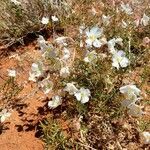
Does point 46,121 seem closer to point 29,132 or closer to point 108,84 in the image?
point 29,132

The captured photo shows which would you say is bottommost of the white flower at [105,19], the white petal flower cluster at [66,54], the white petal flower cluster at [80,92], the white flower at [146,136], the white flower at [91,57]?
the white flower at [146,136]

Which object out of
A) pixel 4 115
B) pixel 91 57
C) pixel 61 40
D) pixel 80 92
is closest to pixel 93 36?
pixel 91 57

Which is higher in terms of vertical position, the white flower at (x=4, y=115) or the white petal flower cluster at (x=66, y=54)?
the white petal flower cluster at (x=66, y=54)

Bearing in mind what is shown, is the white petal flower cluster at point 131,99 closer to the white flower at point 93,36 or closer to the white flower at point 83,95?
the white flower at point 83,95

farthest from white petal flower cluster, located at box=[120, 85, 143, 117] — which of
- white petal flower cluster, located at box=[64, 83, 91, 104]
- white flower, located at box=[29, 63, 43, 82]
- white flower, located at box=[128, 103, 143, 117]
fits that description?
white flower, located at box=[29, 63, 43, 82]

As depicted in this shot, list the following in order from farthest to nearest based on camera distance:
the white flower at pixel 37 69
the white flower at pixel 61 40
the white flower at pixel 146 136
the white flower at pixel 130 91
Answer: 1. the white flower at pixel 61 40
2. the white flower at pixel 37 69
3. the white flower at pixel 146 136
4. the white flower at pixel 130 91

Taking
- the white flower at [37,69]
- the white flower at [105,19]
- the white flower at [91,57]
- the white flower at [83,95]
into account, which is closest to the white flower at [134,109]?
the white flower at [83,95]

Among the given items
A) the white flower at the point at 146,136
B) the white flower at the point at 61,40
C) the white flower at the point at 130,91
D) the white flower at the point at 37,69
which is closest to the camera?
the white flower at the point at 130,91

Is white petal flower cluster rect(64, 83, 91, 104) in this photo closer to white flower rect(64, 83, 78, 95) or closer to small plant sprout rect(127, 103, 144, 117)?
white flower rect(64, 83, 78, 95)
